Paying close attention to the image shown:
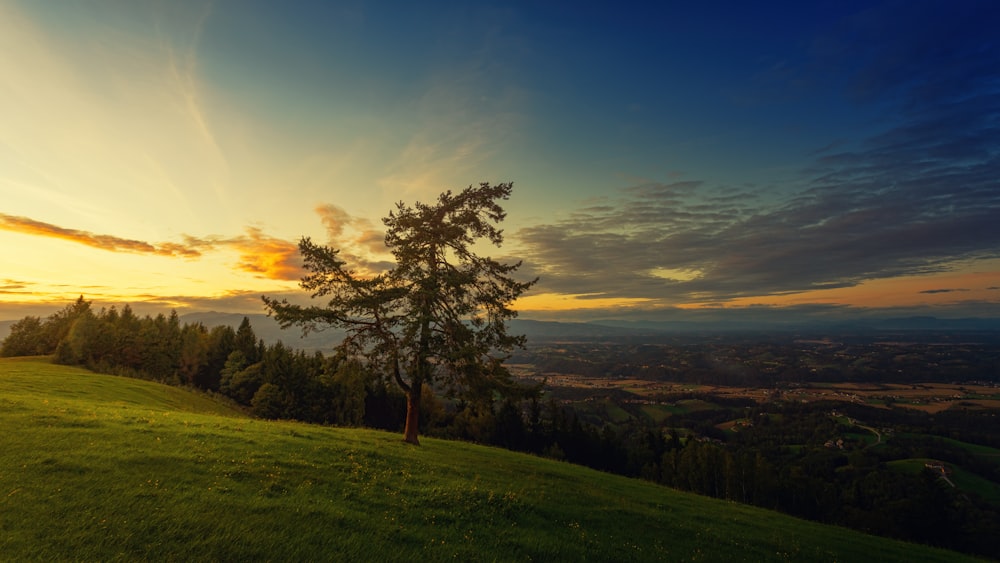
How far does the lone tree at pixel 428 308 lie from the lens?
23344mm

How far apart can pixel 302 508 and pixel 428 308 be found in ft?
44.4

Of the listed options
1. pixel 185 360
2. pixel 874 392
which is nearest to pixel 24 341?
pixel 185 360

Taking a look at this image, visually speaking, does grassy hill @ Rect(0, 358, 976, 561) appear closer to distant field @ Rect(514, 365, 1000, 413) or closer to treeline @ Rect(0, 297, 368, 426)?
treeline @ Rect(0, 297, 368, 426)

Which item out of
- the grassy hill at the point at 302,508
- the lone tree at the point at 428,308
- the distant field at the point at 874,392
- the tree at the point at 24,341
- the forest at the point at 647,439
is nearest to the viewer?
the grassy hill at the point at 302,508

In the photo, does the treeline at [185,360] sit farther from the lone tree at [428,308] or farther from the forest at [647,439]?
the lone tree at [428,308]

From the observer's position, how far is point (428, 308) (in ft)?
77.5

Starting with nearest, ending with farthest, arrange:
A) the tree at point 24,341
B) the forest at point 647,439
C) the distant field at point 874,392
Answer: the forest at point 647,439, the tree at point 24,341, the distant field at point 874,392

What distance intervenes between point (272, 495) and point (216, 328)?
103 meters

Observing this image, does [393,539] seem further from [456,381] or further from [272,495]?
[456,381]

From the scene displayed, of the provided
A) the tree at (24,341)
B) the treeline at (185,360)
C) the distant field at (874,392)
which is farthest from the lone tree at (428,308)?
the distant field at (874,392)

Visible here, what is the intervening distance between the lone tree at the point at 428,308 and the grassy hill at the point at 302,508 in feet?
15.7

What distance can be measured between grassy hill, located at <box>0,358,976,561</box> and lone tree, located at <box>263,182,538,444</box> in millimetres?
4783

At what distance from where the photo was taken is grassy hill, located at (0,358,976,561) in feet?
29.2

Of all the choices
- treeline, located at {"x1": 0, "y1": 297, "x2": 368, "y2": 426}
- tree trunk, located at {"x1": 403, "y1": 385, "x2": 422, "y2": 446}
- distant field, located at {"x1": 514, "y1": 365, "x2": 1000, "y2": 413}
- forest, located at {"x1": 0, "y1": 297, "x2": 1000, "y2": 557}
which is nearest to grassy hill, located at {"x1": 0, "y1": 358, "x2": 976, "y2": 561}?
tree trunk, located at {"x1": 403, "y1": 385, "x2": 422, "y2": 446}
